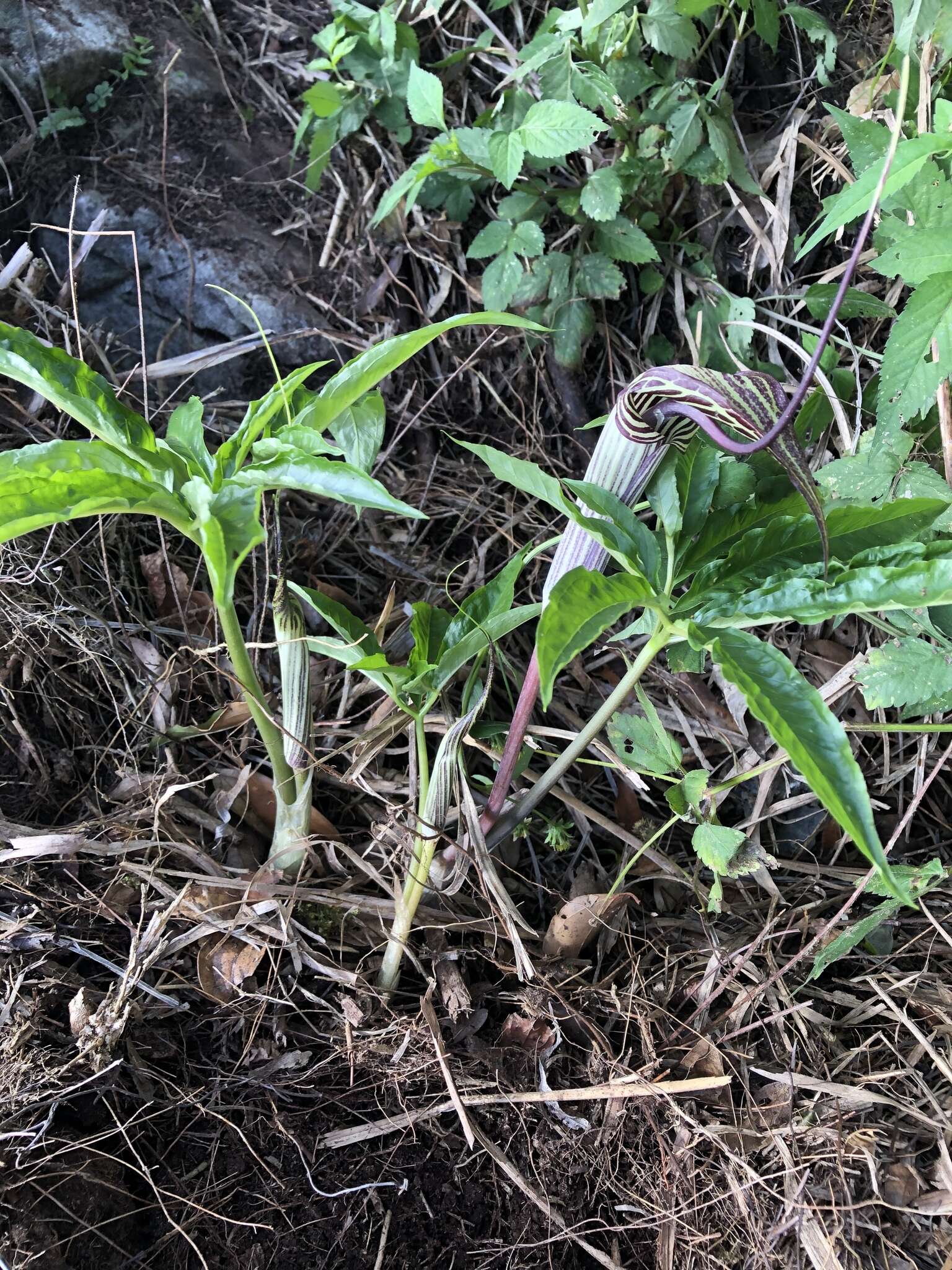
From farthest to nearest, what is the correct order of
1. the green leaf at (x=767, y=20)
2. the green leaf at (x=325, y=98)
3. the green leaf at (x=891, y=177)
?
the green leaf at (x=325, y=98) < the green leaf at (x=767, y=20) < the green leaf at (x=891, y=177)

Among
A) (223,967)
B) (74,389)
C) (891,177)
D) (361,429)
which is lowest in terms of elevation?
(223,967)

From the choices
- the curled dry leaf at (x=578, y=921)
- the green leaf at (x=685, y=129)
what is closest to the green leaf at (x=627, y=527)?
the curled dry leaf at (x=578, y=921)

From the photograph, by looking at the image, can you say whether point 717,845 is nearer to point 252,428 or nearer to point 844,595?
point 844,595

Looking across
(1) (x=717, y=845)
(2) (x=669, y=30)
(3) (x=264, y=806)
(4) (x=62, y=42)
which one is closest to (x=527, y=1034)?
(1) (x=717, y=845)

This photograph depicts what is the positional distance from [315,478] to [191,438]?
0.81ft

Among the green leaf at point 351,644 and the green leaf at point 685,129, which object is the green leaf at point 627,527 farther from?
the green leaf at point 685,129

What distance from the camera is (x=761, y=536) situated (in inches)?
35.0

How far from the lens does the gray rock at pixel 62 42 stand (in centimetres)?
158

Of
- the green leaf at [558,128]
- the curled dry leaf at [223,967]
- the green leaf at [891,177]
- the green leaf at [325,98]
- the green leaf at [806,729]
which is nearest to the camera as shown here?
the green leaf at [806,729]

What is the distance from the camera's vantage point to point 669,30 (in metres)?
1.35

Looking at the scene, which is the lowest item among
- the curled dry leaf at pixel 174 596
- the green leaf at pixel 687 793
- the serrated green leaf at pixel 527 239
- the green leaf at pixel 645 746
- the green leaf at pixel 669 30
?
the green leaf at pixel 645 746

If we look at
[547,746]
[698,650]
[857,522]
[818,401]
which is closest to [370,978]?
[547,746]

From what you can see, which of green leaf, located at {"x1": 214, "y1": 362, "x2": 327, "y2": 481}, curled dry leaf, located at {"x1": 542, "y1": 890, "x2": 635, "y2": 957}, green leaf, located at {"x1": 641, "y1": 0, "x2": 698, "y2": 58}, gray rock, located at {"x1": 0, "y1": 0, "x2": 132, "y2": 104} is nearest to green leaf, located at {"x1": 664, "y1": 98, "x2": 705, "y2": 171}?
green leaf, located at {"x1": 641, "y1": 0, "x2": 698, "y2": 58}

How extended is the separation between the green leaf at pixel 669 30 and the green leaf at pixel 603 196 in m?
0.19
